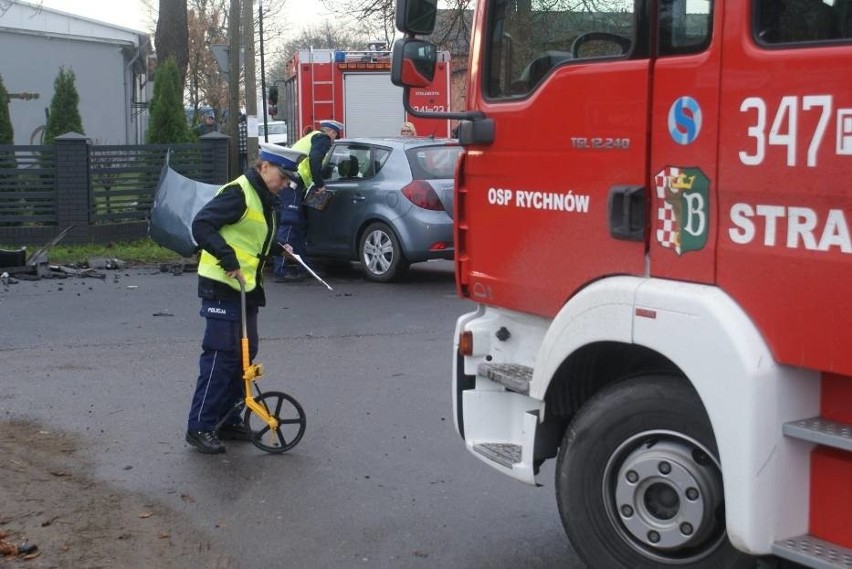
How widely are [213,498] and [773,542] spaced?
3.20m

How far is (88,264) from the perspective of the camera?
1531 cm

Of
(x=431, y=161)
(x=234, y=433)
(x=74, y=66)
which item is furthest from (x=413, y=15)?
(x=74, y=66)

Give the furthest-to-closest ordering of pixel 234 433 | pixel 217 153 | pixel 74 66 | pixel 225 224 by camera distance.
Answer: pixel 74 66, pixel 217 153, pixel 234 433, pixel 225 224

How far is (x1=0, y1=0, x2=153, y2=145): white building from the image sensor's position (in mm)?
28344

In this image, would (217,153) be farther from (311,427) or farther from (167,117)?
(311,427)

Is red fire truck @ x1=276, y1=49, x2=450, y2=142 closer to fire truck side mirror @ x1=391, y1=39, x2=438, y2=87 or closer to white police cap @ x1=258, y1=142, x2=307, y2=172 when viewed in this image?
white police cap @ x1=258, y1=142, x2=307, y2=172

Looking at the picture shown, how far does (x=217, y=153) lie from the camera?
1812 cm

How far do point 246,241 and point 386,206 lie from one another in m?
6.67

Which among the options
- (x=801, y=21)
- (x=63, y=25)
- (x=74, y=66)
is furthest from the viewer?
(x=63, y=25)

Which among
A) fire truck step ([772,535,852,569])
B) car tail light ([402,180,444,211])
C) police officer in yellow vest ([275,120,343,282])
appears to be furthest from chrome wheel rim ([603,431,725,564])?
police officer in yellow vest ([275,120,343,282])

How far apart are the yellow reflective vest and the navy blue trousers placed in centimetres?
16

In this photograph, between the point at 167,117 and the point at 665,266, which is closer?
the point at 665,266

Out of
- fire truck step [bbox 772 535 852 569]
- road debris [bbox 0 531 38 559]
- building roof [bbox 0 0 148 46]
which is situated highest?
building roof [bbox 0 0 148 46]

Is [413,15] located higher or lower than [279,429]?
higher
